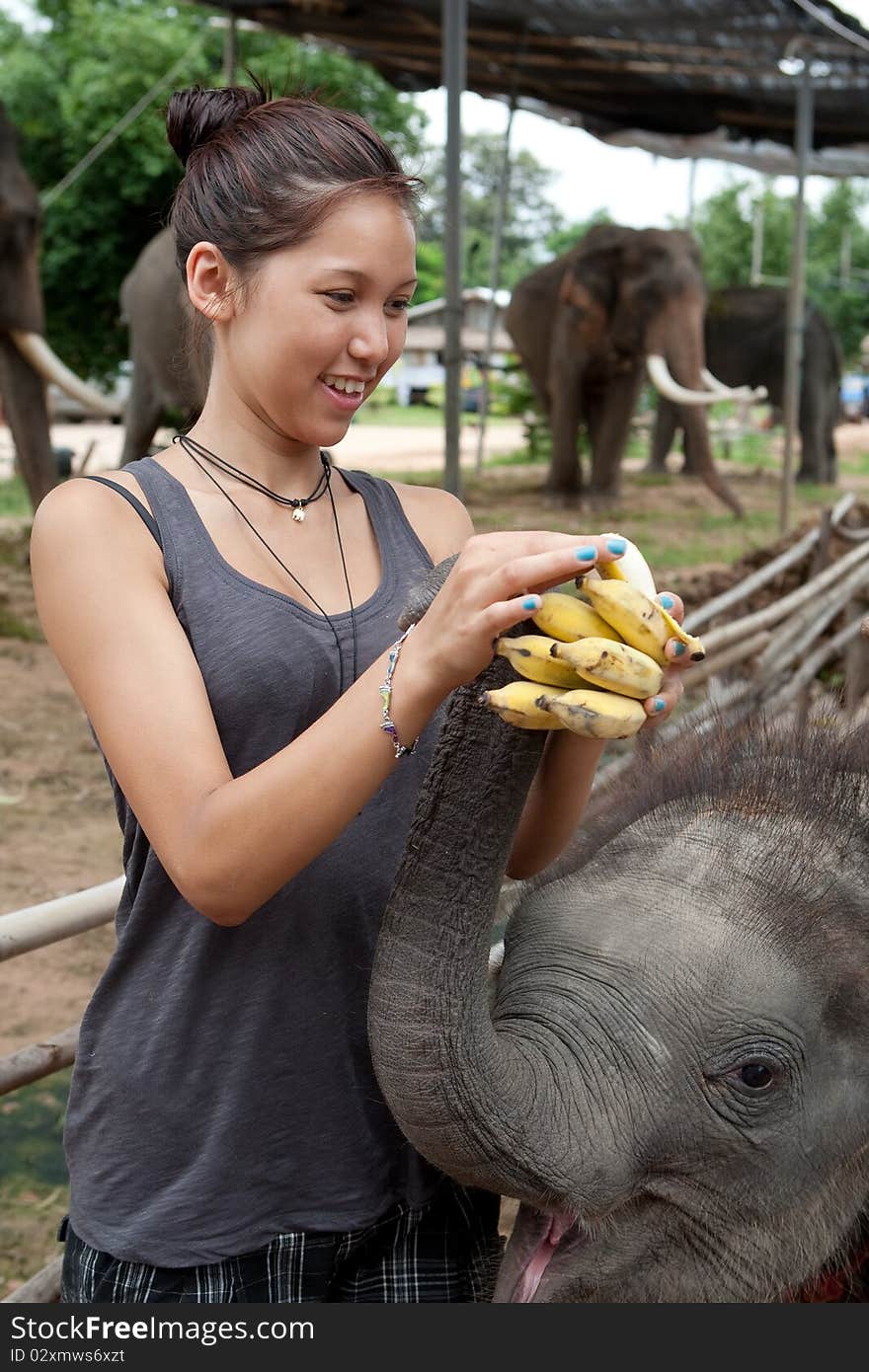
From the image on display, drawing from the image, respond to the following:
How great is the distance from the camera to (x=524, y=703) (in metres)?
1.04

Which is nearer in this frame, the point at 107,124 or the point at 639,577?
the point at 639,577

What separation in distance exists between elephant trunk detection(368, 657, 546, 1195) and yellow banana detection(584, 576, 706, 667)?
0.33ft

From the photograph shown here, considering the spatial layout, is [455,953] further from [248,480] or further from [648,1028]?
[248,480]

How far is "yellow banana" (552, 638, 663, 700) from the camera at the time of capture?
1.01 m

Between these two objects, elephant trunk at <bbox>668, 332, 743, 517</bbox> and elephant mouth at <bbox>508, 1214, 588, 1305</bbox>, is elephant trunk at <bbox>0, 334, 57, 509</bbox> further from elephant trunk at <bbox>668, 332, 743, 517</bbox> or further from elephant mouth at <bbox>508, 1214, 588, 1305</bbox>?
elephant mouth at <bbox>508, 1214, 588, 1305</bbox>

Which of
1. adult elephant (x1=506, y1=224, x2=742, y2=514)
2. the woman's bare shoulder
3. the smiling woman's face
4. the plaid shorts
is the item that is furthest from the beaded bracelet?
adult elephant (x1=506, y1=224, x2=742, y2=514)

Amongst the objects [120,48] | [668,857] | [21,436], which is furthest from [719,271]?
[668,857]

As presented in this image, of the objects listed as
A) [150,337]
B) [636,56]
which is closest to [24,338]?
[150,337]

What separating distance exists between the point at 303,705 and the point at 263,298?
37 centimetres

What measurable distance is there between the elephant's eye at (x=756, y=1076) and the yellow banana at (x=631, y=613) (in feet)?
1.73

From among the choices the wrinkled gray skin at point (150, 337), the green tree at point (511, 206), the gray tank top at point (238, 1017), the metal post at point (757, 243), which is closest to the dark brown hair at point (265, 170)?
the gray tank top at point (238, 1017)

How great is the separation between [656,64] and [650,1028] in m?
9.37

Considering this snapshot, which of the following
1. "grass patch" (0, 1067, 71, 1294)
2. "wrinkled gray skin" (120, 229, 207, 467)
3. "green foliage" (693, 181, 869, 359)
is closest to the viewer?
"grass patch" (0, 1067, 71, 1294)

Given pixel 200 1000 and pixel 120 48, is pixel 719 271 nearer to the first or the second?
pixel 120 48
